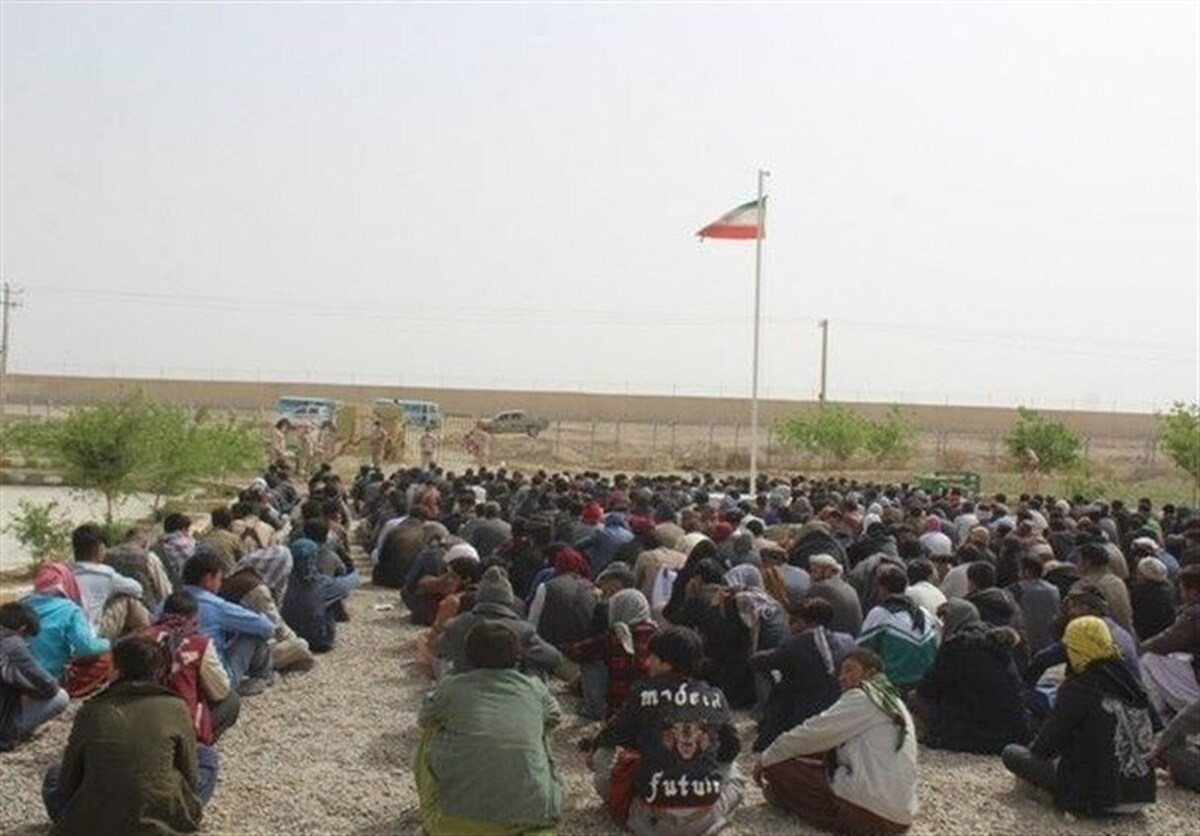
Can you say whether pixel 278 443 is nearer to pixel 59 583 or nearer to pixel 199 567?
pixel 59 583

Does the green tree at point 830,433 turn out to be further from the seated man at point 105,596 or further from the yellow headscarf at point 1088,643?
the yellow headscarf at point 1088,643

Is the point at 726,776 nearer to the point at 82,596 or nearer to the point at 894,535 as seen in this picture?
the point at 82,596

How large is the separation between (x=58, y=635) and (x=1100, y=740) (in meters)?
6.13

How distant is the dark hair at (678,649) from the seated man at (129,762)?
222 centimetres

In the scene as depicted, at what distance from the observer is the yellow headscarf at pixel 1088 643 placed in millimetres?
6836

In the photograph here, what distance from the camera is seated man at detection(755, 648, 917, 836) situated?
6.40 meters

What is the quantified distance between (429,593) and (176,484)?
13.2m

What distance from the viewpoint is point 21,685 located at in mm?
7316

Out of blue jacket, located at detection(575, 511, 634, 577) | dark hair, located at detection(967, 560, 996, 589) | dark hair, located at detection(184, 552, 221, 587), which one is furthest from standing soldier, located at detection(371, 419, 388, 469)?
dark hair, located at detection(184, 552, 221, 587)

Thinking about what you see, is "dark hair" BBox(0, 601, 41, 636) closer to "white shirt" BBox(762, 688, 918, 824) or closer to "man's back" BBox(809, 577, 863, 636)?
"white shirt" BBox(762, 688, 918, 824)

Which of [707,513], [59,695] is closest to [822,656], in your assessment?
[59,695]

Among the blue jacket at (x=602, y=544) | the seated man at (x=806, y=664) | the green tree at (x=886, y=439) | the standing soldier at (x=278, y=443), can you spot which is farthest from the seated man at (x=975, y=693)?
the green tree at (x=886, y=439)

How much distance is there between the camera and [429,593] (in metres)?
11.8

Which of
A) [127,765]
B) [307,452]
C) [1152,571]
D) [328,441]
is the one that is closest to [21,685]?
[127,765]
